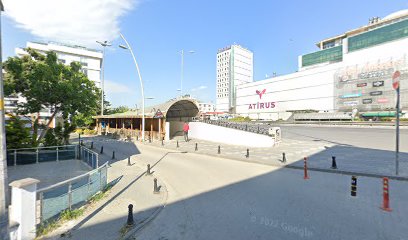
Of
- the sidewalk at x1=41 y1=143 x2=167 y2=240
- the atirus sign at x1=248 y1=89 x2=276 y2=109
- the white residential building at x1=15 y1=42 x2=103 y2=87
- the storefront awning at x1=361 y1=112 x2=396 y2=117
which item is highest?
the white residential building at x1=15 y1=42 x2=103 y2=87

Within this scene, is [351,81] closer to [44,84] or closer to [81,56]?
[44,84]

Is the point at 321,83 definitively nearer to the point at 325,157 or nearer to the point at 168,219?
the point at 325,157

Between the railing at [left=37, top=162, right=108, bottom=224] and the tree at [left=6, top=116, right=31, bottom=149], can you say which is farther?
the tree at [left=6, top=116, right=31, bottom=149]

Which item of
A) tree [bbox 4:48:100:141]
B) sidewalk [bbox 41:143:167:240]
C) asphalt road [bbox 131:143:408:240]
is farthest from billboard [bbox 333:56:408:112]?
tree [bbox 4:48:100:141]

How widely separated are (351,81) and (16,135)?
72714mm

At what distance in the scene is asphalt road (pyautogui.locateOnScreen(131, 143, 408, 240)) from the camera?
552 centimetres

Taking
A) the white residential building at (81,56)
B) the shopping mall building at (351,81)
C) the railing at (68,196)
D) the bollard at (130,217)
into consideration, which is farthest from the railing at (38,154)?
the white residential building at (81,56)

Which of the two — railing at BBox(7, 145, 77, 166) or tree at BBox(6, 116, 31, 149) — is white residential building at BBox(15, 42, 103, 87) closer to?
tree at BBox(6, 116, 31, 149)

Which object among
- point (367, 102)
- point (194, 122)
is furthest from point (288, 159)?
point (367, 102)

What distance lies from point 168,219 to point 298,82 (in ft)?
261

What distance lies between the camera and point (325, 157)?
48.4 ft

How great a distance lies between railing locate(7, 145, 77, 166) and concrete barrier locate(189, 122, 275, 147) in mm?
14311

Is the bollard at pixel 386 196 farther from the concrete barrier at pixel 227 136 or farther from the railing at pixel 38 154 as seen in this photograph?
the railing at pixel 38 154

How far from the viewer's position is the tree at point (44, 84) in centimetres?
1303
